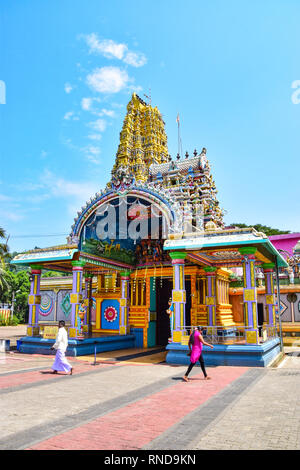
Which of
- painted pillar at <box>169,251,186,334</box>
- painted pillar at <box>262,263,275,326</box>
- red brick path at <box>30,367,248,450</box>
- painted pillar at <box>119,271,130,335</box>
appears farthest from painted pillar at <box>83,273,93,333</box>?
red brick path at <box>30,367,248,450</box>

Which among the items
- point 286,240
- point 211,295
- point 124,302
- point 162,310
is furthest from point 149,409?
point 286,240

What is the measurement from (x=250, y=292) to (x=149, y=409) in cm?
663

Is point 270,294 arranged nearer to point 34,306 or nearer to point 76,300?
point 76,300

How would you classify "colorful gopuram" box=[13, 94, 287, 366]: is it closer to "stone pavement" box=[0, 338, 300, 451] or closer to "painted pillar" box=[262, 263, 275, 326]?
"painted pillar" box=[262, 263, 275, 326]

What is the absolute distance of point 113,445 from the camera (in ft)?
15.6

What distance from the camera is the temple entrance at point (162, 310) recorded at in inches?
727

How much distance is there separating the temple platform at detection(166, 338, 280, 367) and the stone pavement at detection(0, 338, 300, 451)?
42 cm

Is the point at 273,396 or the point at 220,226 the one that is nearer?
the point at 273,396

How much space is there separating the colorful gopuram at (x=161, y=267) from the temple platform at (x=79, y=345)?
1.8 inches

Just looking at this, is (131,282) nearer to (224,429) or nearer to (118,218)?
(118,218)

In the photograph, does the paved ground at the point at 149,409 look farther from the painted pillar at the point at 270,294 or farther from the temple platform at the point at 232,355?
the painted pillar at the point at 270,294

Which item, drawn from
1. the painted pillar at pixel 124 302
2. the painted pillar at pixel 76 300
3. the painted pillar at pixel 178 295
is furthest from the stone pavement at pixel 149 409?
the painted pillar at pixel 124 302

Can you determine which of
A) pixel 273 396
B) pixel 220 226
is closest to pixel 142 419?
pixel 273 396
